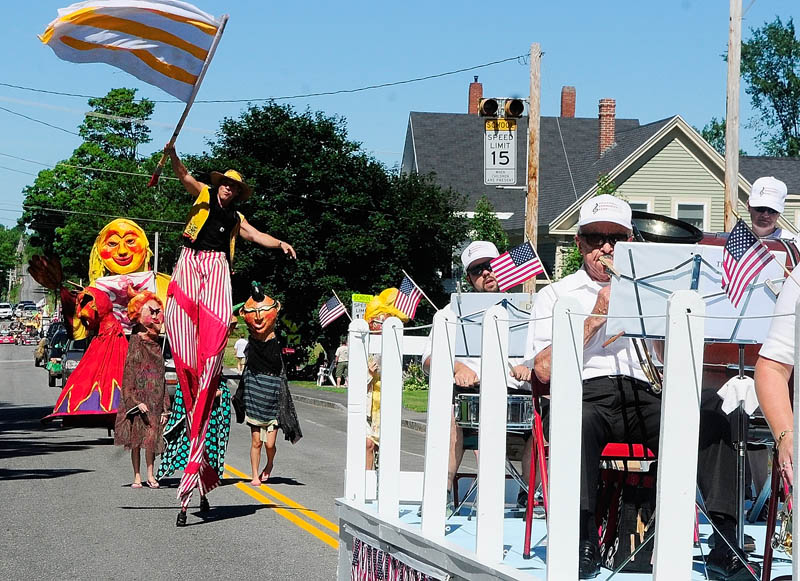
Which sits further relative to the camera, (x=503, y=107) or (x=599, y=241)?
(x=503, y=107)

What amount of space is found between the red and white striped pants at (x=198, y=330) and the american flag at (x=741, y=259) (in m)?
5.75

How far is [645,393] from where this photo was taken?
540 cm

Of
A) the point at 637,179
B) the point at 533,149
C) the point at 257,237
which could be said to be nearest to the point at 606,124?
the point at 637,179

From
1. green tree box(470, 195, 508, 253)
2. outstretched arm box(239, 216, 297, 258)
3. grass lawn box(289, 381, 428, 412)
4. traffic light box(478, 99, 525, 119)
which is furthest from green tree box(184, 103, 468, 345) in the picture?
outstretched arm box(239, 216, 297, 258)

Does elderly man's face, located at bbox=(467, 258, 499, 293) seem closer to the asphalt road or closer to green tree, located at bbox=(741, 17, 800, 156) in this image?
the asphalt road

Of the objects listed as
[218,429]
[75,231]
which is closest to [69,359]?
[218,429]

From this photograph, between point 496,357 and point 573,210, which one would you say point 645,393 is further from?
point 573,210

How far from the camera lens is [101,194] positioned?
8094 cm

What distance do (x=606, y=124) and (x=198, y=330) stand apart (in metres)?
41.2

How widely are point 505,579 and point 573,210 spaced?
40.6 m

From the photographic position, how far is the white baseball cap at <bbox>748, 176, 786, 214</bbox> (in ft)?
25.1

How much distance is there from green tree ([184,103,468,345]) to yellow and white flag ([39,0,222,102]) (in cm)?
3552

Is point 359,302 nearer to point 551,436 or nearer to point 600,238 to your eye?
point 600,238

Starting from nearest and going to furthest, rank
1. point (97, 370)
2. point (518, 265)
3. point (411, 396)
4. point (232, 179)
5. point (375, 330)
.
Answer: point (232, 179)
point (518, 265)
point (375, 330)
point (97, 370)
point (411, 396)
